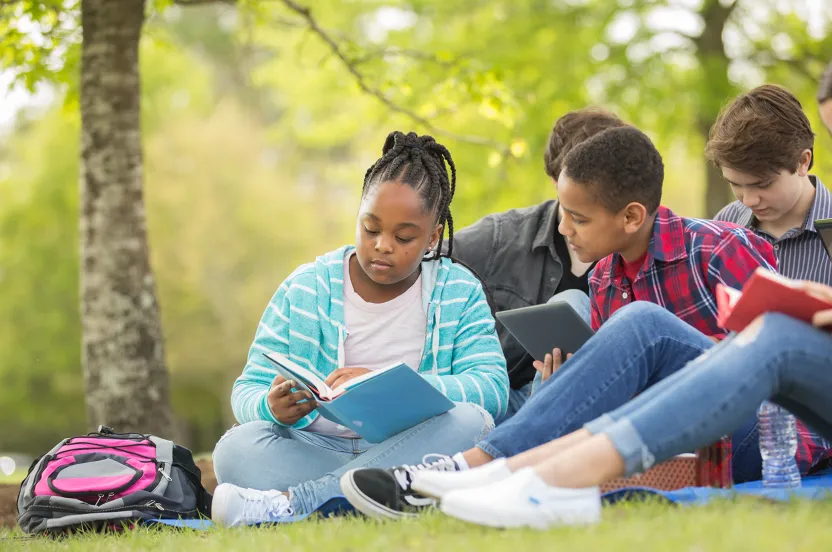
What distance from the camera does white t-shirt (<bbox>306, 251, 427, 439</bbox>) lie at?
3934mm

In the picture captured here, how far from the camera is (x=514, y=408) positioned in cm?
436

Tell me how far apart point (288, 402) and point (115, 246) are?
9.88 feet

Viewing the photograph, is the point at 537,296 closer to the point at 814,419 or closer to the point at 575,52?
the point at 814,419

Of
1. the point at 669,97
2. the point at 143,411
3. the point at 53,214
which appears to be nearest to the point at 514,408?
the point at 143,411

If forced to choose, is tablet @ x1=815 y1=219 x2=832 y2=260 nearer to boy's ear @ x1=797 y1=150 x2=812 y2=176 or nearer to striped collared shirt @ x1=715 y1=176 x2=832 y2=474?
striped collared shirt @ x1=715 y1=176 x2=832 y2=474

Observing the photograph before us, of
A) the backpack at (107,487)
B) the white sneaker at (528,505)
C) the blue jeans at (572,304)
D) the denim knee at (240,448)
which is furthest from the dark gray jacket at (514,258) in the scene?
the white sneaker at (528,505)

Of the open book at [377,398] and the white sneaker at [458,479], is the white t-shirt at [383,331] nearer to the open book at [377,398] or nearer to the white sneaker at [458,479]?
the open book at [377,398]

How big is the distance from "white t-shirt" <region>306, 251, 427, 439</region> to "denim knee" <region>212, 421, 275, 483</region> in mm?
471

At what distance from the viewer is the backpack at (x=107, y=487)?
3668 millimetres

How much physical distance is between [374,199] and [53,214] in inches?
645

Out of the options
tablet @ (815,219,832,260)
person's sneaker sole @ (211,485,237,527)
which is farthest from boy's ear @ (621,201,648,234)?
person's sneaker sole @ (211,485,237,527)

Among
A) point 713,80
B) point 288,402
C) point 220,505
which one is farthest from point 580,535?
point 713,80

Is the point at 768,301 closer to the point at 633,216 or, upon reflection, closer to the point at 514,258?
the point at 633,216

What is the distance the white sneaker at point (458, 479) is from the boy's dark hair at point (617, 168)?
1.31 meters
